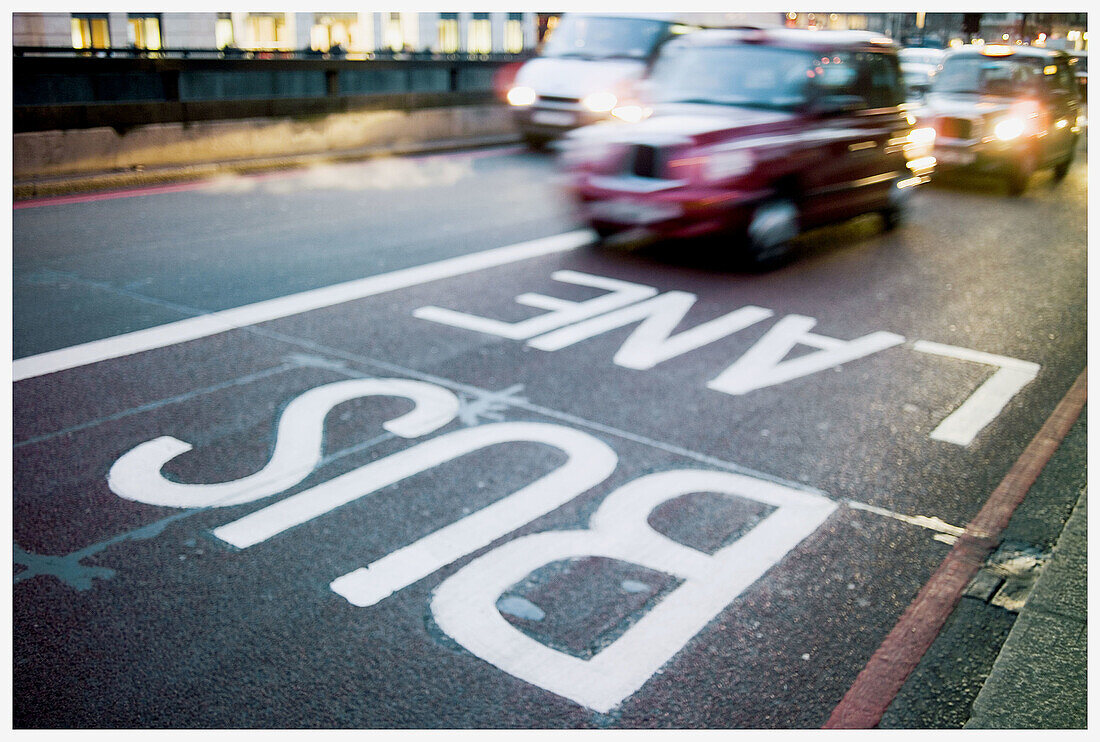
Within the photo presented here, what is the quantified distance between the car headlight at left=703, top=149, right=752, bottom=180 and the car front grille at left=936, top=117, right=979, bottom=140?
6.23 metres

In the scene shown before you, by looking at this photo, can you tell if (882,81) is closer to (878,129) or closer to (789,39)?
(878,129)

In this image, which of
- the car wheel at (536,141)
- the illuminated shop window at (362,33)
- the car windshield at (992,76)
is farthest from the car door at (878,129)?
the illuminated shop window at (362,33)

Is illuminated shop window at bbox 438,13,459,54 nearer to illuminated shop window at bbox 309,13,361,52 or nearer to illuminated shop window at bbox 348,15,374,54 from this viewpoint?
illuminated shop window at bbox 348,15,374,54

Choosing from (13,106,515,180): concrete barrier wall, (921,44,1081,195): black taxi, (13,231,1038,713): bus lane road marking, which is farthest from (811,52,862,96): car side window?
(13,106,515,180): concrete barrier wall

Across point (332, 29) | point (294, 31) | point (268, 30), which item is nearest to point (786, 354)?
point (268, 30)

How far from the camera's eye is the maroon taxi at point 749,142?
28.1ft

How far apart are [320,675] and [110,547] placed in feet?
4.29

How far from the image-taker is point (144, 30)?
3150 cm

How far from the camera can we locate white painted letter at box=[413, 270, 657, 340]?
7.16 metres

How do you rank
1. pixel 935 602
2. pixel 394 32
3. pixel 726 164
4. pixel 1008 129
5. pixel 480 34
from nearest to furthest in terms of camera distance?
1. pixel 935 602
2. pixel 726 164
3. pixel 1008 129
4. pixel 394 32
5. pixel 480 34

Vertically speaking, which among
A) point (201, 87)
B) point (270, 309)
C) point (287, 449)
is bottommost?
point (287, 449)

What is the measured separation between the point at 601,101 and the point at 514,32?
99.2 ft

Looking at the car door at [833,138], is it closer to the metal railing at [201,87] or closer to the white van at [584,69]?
the white van at [584,69]

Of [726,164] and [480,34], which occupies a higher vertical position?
[480,34]
